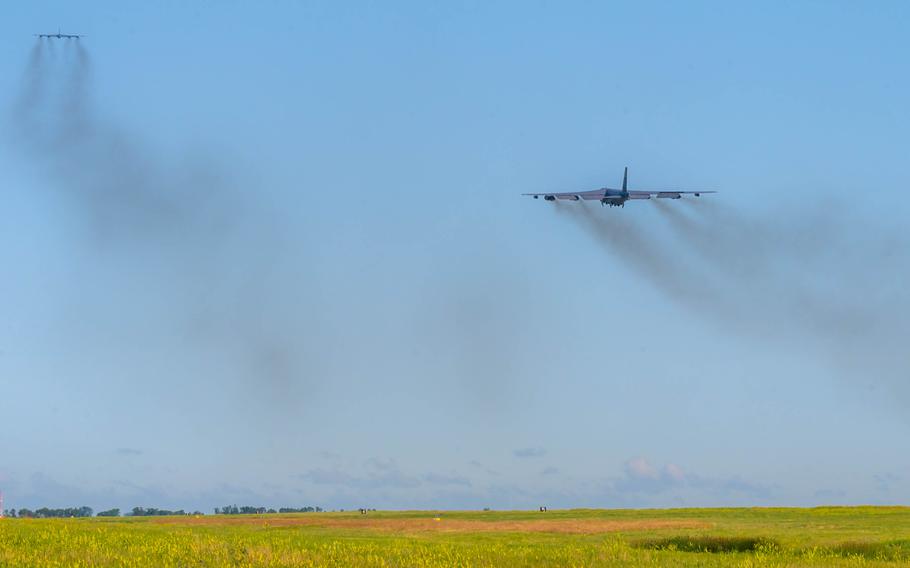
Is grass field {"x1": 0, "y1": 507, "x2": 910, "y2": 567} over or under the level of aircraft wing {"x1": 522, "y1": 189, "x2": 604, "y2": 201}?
under

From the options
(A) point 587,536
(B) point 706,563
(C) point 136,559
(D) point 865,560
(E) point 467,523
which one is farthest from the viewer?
(E) point 467,523

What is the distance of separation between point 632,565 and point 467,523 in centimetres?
4188

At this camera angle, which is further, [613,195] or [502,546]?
[613,195]

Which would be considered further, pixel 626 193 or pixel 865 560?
pixel 626 193

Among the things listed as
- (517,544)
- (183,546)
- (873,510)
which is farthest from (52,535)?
(873,510)

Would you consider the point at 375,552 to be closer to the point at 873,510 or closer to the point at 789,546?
the point at 789,546

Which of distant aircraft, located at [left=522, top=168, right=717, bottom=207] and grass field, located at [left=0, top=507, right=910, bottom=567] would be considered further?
distant aircraft, located at [left=522, top=168, right=717, bottom=207]

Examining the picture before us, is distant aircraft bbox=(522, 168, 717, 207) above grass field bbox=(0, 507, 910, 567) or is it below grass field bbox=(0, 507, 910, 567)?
above

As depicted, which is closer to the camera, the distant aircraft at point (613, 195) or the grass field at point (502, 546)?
the grass field at point (502, 546)

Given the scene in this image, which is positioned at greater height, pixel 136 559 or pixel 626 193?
pixel 626 193

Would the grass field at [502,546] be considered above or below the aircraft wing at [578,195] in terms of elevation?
below

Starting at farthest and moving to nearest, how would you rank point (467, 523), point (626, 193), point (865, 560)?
point (626, 193), point (467, 523), point (865, 560)

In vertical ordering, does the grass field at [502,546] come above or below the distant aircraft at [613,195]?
below

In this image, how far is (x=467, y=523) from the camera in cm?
8244
